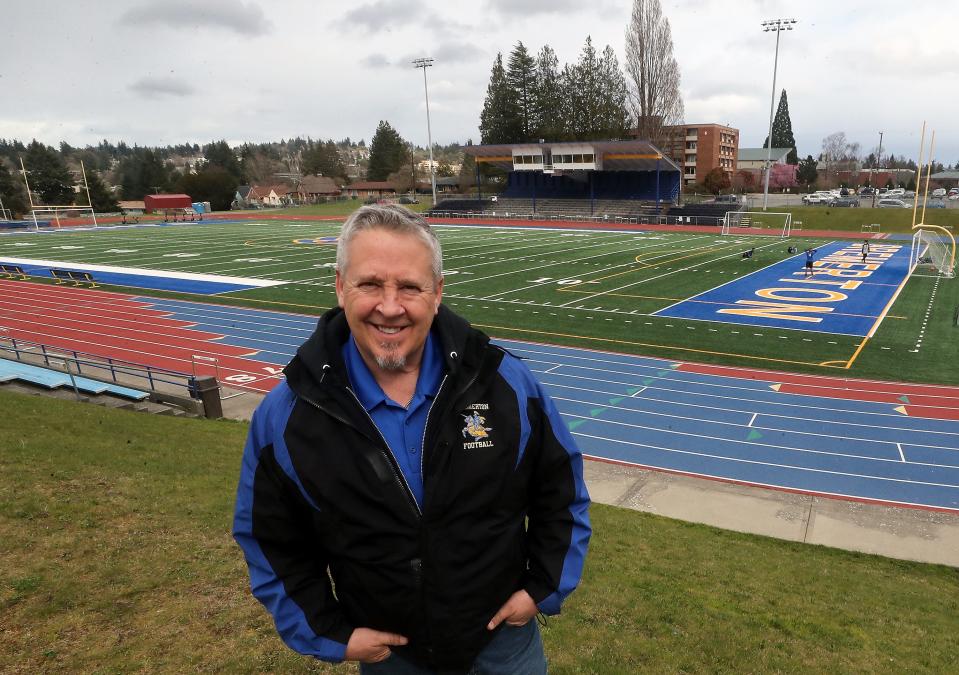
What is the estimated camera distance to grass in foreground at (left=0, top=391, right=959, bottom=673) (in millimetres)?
4043

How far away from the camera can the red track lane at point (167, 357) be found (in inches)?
622

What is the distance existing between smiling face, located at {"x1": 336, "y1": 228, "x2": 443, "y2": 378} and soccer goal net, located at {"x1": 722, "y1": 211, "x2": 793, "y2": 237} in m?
55.0

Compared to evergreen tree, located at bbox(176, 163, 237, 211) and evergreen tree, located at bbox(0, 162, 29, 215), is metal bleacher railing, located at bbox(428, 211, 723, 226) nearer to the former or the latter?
evergreen tree, located at bbox(176, 163, 237, 211)

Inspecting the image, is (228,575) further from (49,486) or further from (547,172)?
(547,172)

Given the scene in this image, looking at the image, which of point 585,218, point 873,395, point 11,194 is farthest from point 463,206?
point 11,194

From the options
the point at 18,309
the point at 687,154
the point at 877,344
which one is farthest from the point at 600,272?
the point at 687,154

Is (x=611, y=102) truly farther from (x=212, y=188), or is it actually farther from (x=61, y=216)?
(x=61, y=216)

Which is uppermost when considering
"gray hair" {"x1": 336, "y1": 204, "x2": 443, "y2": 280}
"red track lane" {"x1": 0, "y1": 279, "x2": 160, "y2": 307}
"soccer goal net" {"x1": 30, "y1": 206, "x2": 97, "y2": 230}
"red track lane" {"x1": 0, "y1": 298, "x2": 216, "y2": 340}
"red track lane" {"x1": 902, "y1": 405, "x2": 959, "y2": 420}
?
"soccer goal net" {"x1": 30, "y1": 206, "x2": 97, "y2": 230}

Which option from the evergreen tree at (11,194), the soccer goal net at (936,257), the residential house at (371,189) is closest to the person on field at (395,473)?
the soccer goal net at (936,257)

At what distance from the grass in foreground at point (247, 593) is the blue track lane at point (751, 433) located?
287 cm

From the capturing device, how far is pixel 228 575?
4.99m

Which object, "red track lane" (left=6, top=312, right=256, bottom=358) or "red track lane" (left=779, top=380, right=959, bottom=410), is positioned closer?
"red track lane" (left=779, top=380, right=959, bottom=410)

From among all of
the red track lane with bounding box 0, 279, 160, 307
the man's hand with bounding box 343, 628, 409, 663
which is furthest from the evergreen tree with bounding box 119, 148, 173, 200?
the man's hand with bounding box 343, 628, 409, 663

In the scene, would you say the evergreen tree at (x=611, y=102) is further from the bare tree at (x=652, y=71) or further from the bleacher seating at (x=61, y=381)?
the bleacher seating at (x=61, y=381)
